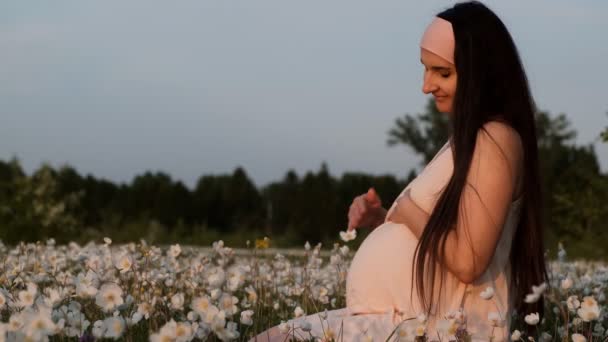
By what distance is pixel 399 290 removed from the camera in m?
3.42

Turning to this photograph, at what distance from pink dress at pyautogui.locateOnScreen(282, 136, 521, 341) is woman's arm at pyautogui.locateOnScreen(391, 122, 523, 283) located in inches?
5.6

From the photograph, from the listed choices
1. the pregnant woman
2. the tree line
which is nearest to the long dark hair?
the pregnant woman

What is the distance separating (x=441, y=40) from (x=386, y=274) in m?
0.88

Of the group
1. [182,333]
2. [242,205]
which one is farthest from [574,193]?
[182,333]

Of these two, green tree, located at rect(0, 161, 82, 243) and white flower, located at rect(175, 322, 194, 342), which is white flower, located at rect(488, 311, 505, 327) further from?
green tree, located at rect(0, 161, 82, 243)

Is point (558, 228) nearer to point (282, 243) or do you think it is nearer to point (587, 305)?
point (282, 243)

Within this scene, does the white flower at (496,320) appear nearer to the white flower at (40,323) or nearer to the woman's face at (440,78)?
the woman's face at (440,78)

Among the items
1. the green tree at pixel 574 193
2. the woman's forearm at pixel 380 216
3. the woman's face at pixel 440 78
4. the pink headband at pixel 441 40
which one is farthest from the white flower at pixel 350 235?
the green tree at pixel 574 193

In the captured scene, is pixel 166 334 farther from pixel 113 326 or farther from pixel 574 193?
pixel 574 193

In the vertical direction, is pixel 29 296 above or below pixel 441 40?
below

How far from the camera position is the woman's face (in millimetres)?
3367

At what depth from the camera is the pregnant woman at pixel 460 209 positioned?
3.21 meters

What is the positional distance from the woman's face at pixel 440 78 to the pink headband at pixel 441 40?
0.06 feet

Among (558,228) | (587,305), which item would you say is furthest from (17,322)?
(558,228)
